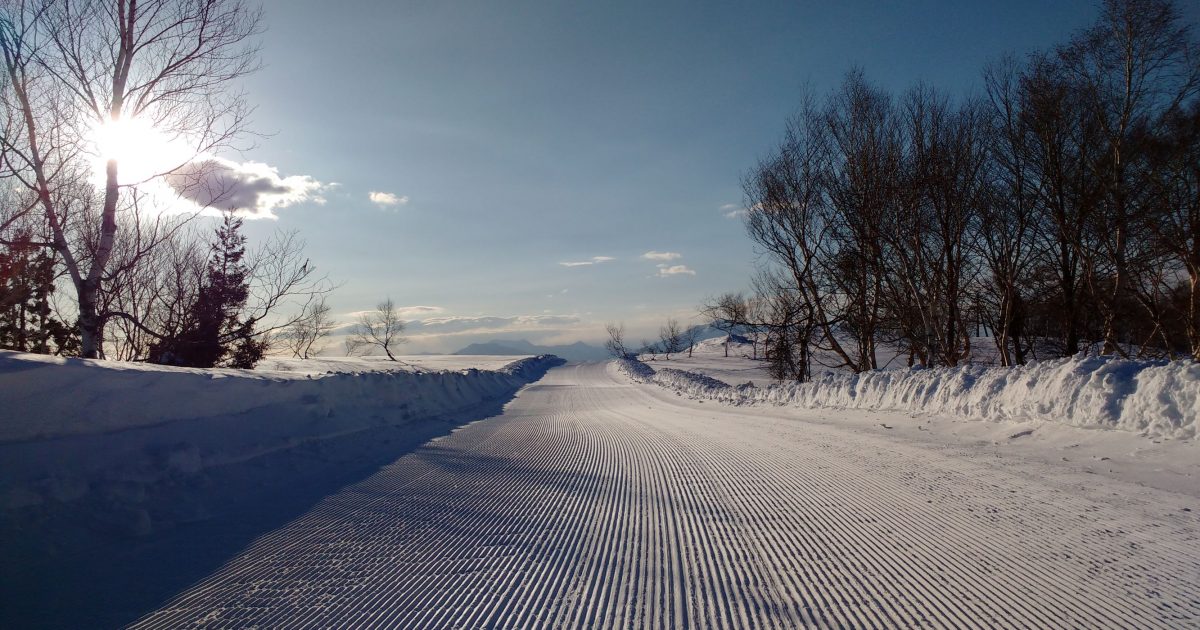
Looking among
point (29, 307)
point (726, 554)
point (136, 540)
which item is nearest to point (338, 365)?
point (29, 307)

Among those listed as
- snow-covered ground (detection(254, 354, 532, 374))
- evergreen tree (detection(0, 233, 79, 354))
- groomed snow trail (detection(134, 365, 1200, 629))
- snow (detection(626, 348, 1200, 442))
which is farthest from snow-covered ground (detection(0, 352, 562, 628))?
snow (detection(626, 348, 1200, 442))

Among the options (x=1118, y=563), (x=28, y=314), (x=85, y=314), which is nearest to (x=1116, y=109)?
(x=1118, y=563)

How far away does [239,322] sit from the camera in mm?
12383

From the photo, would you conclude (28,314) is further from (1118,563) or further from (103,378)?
(1118,563)

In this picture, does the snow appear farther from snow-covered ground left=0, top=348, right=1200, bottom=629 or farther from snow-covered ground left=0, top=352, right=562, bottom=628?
snow-covered ground left=0, top=352, right=562, bottom=628

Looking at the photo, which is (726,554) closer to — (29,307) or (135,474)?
(135,474)

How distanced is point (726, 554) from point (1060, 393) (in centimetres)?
578

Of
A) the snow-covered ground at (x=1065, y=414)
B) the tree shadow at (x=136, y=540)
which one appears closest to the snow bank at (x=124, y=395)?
the tree shadow at (x=136, y=540)

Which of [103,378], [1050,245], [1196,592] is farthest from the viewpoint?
[1050,245]

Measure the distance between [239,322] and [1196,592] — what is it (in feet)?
47.9

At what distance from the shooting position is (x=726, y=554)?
3521mm

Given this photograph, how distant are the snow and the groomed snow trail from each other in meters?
1.41

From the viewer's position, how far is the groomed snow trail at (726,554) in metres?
2.68

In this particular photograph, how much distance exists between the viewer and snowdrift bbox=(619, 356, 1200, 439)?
5531 millimetres
